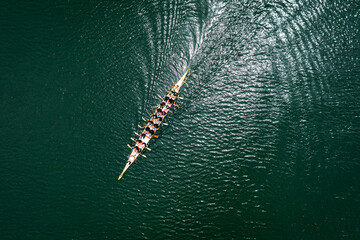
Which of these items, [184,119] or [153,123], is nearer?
[153,123]

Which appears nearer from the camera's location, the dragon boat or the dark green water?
the dark green water

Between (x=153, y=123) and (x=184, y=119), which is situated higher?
(x=184, y=119)

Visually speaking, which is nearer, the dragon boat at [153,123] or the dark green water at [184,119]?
the dark green water at [184,119]

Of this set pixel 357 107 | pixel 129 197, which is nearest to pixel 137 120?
pixel 129 197
